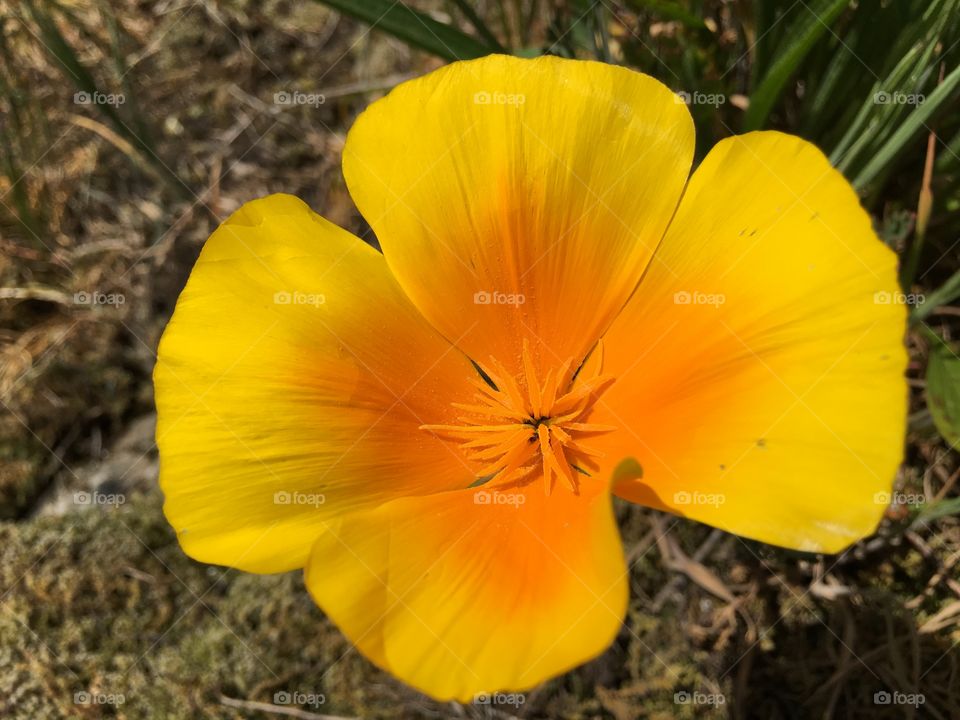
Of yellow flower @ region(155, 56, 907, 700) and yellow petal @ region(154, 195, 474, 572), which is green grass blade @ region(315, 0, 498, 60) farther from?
yellow petal @ region(154, 195, 474, 572)

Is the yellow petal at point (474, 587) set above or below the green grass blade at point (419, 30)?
below

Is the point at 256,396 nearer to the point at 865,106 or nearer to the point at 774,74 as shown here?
the point at 774,74

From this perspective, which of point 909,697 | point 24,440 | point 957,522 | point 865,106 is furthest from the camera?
point 24,440

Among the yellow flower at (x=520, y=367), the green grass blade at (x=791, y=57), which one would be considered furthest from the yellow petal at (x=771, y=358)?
the green grass blade at (x=791, y=57)

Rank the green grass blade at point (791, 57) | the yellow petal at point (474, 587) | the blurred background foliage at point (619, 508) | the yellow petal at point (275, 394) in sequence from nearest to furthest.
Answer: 1. the yellow petal at point (474, 587)
2. the yellow petal at point (275, 394)
3. the green grass blade at point (791, 57)
4. the blurred background foliage at point (619, 508)

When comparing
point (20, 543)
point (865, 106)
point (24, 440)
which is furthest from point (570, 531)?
point (24, 440)

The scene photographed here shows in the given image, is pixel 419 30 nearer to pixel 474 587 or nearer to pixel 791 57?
pixel 791 57

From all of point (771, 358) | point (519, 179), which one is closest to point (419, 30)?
point (519, 179)

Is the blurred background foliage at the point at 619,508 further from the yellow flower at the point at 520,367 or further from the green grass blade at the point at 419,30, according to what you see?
the yellow flower at the point at 520,367
